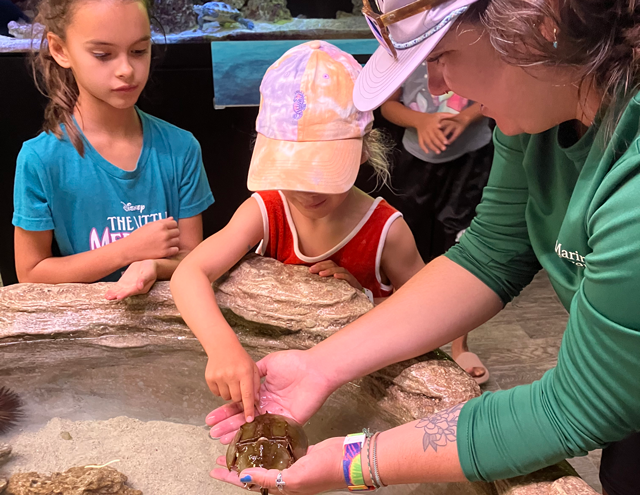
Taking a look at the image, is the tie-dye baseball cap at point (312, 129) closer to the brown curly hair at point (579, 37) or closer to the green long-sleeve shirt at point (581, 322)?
the green long-sleeve shirt at point (581, 322)

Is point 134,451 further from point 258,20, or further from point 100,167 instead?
point 258,20

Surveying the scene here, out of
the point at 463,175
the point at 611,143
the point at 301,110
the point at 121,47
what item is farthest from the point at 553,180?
the point at 463,175

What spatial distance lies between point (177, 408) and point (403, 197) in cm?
175

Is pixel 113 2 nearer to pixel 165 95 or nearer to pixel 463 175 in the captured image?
pixel 165 95

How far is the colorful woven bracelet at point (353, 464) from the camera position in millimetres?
812

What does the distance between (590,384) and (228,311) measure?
33.4 inches

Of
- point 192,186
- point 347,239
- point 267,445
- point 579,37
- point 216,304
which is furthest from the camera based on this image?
point 192,186

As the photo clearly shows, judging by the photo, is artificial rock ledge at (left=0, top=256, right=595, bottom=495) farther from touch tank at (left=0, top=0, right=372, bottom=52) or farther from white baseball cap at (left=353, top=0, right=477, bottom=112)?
touch tank at (left=0, top=0, right=372, bottom=52)

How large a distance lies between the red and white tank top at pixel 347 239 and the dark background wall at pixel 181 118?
121cm

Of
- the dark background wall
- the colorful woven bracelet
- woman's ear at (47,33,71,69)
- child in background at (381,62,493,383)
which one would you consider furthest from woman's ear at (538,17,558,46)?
the dark background wall

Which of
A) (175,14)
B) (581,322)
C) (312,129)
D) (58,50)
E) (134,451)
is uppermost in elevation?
(175,14)

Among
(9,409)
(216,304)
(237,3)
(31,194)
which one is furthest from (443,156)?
(9,409)

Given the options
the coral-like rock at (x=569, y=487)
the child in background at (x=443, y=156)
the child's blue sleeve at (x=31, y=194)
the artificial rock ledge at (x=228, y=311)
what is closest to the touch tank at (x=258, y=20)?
the child in background at (x=443, y=156)

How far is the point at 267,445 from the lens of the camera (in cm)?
93
